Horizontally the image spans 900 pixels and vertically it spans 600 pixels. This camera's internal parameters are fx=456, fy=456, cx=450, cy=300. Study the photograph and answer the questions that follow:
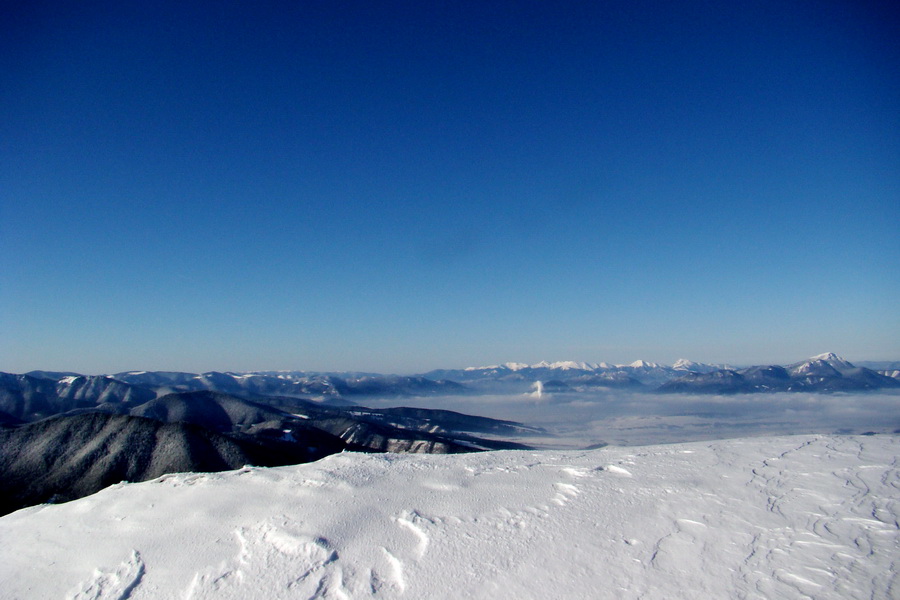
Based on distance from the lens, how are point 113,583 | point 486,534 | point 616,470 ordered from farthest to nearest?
1. point 616,470
2. point 486,534
3. point 113,583

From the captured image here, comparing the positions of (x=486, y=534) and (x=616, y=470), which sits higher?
(x=616, y=470)

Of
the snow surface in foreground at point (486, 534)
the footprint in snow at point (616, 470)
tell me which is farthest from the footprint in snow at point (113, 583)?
the footprint in snow at point (616, 470)

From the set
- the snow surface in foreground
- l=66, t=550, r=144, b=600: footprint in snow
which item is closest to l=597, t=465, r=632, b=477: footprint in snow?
the snow surface in foreground

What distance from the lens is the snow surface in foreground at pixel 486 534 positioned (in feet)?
26.3

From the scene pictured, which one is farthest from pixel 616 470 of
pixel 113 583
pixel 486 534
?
pixel 113 583

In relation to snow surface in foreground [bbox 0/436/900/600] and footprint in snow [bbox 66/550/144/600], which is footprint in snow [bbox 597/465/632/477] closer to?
snow surface in foreground [bbox 0/436/900/600]

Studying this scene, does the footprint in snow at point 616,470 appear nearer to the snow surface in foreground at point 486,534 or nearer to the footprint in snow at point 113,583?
the snow surface in foreground at point 486,534

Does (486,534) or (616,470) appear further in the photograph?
(616,470)

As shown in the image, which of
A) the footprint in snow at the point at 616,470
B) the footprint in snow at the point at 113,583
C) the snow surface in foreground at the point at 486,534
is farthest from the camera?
the footprint in snow at the point at 616,470

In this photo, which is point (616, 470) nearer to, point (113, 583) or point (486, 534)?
point (486, 534)

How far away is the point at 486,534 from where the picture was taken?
963 cm

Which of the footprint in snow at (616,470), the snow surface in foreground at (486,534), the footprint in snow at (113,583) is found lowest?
the footprint in snow at (113,583)

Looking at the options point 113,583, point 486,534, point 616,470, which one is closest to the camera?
point 113,583

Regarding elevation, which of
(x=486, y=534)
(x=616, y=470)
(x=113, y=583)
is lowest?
(x=113, y=583)
